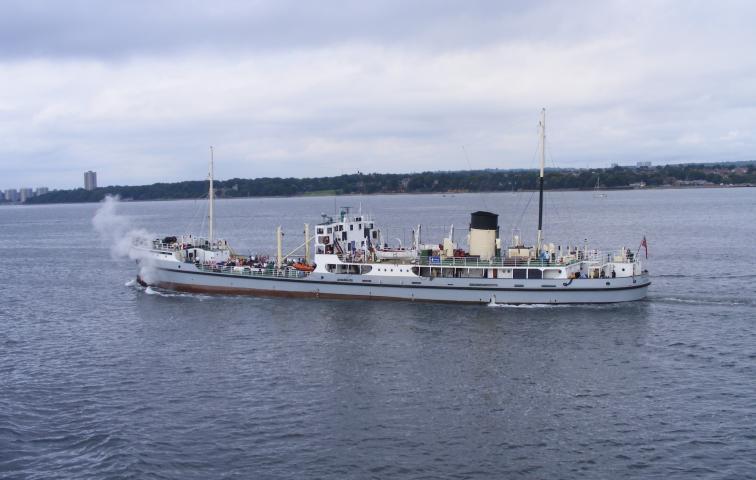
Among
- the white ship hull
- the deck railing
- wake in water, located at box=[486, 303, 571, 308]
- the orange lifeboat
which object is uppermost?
the orange lifeboat

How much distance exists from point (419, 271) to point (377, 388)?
2113 centimetres

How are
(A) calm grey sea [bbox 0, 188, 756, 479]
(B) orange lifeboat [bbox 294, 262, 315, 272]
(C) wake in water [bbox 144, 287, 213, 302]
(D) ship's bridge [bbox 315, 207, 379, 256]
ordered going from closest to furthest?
(A) calm grey sea [bbox 0, 188, 756, 479] → (D) ship's bridge [bbox 315, 207, 379, 256] → (B) orange lifeboat [bbox 294, 262, 315, 272] → (C) wake in water [bbox 144, 287, 213, 302]

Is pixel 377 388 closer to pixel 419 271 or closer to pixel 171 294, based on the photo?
pixel 419 271

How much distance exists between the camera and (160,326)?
48594 mm

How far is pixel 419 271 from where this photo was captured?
54.9 meters

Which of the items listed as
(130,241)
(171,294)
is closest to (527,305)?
(171,294)

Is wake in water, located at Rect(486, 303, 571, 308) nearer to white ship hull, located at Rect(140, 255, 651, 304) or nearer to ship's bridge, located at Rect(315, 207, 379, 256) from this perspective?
white ship hull, located at Rect(140, 255, 651, 304)

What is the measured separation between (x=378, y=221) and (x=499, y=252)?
101041 mm

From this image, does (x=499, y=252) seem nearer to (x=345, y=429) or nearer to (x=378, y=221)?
(x=345, y=429)

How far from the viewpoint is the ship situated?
171 feet

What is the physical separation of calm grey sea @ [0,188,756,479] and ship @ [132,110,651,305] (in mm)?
1470

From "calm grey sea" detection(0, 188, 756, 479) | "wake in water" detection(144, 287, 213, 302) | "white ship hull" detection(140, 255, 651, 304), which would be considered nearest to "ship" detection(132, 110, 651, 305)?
"white ship hull" detection(140, 255, 651, 304)

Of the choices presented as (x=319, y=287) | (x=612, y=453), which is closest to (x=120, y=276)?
(x=319, y=287)

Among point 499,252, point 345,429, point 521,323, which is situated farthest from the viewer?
point 499,252
